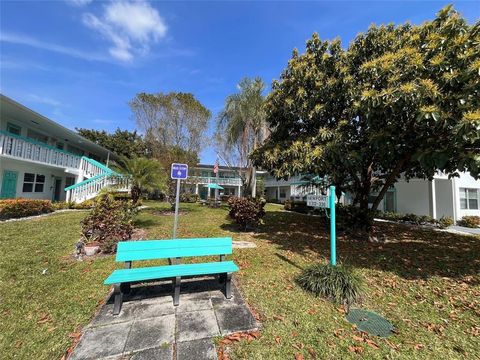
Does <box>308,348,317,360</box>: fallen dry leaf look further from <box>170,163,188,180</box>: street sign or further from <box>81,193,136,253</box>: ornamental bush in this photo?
<box>81,193,136,253</box>: ornamental bush

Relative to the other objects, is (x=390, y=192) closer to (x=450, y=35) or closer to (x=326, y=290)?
(x=450, y=35)

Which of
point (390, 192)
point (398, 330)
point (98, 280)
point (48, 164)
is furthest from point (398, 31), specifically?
point (48, 164)

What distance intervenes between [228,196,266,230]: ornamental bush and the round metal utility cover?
6.15 meters

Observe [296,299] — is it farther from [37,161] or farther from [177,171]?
[37,161]

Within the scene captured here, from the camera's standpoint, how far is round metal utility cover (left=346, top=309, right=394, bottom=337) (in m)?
3.17

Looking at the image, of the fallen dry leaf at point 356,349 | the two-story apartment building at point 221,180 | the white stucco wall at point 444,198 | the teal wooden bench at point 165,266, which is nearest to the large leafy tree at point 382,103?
the fallen dry leaf at point 356,349

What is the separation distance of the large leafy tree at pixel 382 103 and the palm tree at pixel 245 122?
951 cm

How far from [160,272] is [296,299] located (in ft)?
7.87

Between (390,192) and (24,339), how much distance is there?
21.1 m

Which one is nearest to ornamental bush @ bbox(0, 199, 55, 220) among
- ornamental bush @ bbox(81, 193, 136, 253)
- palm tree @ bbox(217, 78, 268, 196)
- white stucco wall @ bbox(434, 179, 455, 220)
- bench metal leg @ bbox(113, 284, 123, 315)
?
ornamental bush @ bbox(81, 193, 136, 253)

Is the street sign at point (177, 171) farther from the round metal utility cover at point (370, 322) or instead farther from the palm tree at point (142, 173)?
the palm tree at point (142, 173)

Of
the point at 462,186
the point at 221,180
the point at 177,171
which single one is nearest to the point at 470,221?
the point at 462,186

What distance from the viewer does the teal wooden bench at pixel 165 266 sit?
133 inches

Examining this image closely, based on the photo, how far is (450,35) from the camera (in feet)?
15.8
